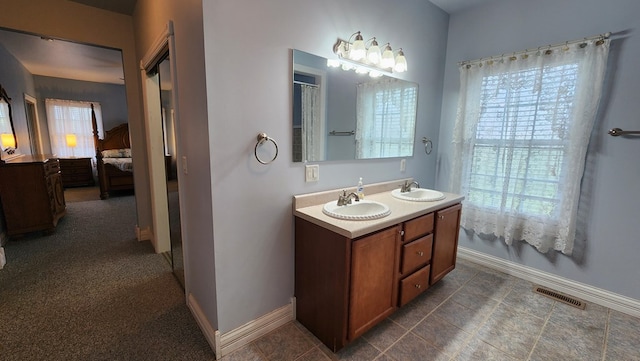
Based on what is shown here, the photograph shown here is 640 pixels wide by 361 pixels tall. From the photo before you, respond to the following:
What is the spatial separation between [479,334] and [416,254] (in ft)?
2.04

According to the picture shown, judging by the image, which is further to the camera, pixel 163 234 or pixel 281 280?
pixel 163 234

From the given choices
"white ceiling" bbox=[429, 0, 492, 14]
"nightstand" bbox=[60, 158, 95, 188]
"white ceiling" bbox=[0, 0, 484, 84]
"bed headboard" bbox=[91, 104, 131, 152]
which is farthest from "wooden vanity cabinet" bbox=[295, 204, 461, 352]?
"nightstand" bbox=[60, 158, 95, 188]

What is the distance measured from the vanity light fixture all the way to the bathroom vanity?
38.5 inches

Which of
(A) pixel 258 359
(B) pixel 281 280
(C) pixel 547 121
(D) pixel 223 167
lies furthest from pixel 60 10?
(C) pixel 547 121

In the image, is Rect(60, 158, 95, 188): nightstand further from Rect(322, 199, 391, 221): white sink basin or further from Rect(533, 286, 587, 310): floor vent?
Rect(533, 286, 587, 310): floor vent

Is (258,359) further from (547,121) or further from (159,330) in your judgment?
(547,121)

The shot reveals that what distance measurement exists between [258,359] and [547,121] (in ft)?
9.02

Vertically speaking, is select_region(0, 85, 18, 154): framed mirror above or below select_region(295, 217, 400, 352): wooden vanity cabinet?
above

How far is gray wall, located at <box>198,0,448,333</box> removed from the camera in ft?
4.56

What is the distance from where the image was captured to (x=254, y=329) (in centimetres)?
168

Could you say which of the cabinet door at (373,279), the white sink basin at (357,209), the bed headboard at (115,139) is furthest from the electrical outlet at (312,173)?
the bed headboard at (115,139)

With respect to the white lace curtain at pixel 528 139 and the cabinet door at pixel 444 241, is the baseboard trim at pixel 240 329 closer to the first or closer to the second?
the cabinet door at pixel 444 241

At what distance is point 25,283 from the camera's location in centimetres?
225

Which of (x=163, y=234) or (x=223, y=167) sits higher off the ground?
(x=223, y=167)
